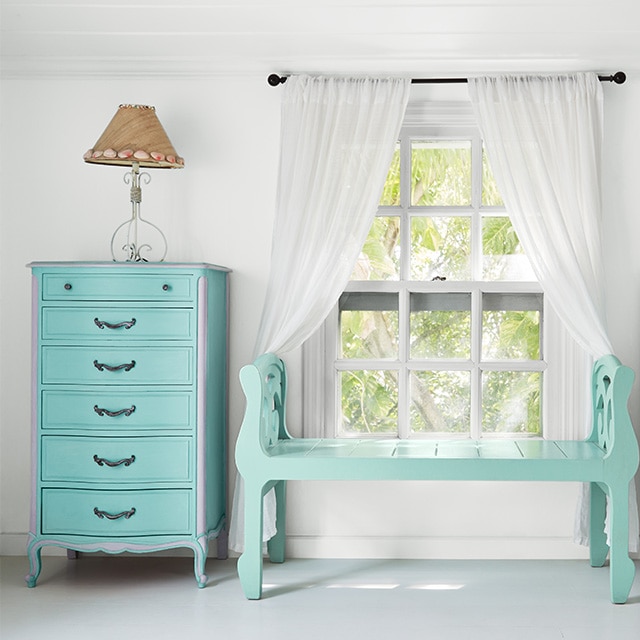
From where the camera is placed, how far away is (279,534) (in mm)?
3764

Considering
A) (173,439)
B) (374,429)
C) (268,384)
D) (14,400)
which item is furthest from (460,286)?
(14,400)

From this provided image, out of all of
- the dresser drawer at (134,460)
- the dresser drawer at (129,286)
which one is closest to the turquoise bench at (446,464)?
the dresser drawer at (134,460)

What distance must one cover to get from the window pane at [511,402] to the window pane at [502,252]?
0.47 m

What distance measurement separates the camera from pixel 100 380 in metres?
3.39

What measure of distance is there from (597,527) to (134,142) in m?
2.63

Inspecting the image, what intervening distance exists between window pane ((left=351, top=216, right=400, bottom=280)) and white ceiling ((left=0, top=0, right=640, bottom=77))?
70 cm

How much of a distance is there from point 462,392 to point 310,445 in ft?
2.73

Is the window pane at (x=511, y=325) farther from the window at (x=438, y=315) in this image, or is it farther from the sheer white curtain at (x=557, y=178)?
the sheer white curtain at (x=557, y=178)

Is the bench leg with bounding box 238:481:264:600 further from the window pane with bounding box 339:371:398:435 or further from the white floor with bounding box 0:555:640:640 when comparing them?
the window pane with bounding box 339:371:398:435

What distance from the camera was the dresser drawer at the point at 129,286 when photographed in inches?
133

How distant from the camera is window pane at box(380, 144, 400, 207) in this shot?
3.92m

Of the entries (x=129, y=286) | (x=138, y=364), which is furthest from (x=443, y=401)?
(x=129, y=286)

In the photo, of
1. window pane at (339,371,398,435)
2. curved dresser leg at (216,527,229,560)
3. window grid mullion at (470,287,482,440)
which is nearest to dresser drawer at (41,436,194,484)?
curved dresser leg at (216,527,229,560)

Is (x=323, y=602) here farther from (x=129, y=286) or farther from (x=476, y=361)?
(x=129, y=286)
